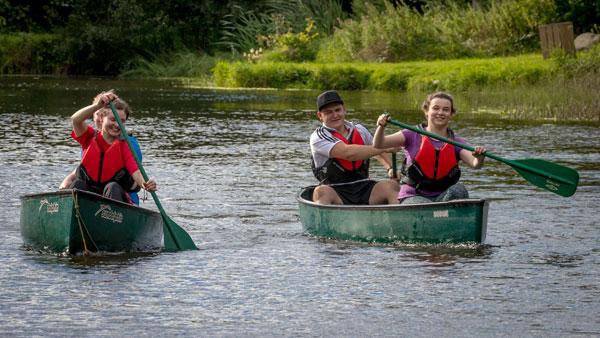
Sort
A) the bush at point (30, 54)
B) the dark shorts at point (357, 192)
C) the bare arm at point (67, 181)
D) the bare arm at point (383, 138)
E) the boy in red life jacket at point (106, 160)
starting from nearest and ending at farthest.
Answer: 1. the bare arm at point (383, 138)
2. the boy in red life jacket at point (106, 160)
3. the bare arm at point (67, 181)
4. the dark shorts at point (357, 192)
5. the bush at point (30, 54)

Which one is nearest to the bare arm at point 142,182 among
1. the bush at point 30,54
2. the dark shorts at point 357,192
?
the dark shorts at point 357,192

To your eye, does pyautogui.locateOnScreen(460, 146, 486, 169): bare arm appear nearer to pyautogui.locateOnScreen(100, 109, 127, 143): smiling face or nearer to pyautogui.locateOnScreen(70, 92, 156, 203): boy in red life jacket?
pyautogui.locateOnScreen(70, 92, 156, 203): boy in red life jacket

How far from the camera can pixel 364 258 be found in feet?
23.2

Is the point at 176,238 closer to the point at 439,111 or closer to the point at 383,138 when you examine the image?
the point at 383,138

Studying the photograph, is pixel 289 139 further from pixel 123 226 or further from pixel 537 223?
pixel 123 226

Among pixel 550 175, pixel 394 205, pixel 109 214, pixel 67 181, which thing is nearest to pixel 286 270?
pixel 394 205

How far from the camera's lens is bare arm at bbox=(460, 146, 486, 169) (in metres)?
7.14

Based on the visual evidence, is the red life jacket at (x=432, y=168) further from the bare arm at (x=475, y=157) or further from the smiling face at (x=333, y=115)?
the smiling face at (x=333, y=115)

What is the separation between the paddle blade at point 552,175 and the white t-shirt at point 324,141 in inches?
47.2

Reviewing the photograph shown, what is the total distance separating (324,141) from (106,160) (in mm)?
1619

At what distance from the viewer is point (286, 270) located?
6.71 m

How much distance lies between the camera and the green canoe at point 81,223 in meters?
6.88

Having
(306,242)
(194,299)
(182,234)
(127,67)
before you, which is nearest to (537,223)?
(306,242)

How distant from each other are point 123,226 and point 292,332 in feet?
7.85
